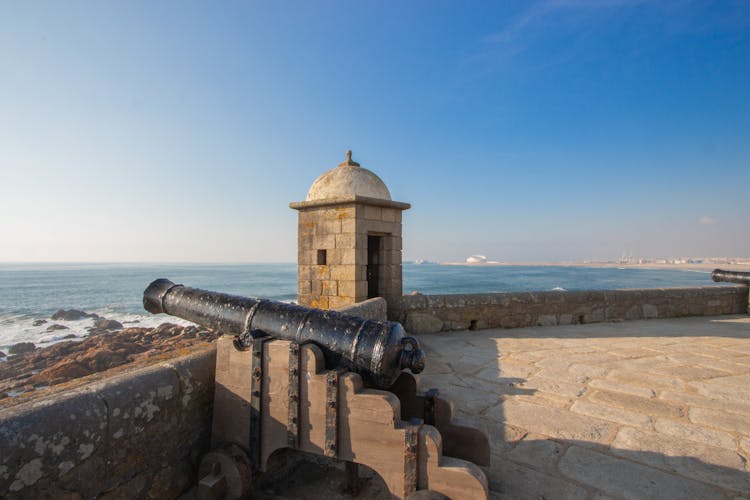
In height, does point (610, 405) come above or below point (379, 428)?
below

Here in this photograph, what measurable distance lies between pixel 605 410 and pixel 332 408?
103 inches

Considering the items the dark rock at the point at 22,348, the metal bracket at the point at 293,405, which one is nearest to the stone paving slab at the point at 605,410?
the metal bracket at the point at 293,405

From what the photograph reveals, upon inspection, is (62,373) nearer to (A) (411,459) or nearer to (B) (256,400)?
(B) (256,400)

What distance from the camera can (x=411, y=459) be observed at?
182 centimetres

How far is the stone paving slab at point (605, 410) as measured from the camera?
2.22m

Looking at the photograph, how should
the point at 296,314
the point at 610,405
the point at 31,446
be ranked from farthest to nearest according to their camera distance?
the point at 610,405, the point at 296,314, the point at 31,446

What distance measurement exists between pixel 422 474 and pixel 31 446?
164 centimetres

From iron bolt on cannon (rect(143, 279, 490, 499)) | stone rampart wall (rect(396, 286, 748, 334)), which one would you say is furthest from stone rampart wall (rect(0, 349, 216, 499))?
stone rampart wall (rect(396, 286, 748, 334))

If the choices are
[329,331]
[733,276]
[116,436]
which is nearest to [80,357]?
[116,436]

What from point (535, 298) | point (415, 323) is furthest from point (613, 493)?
point (535, 298)

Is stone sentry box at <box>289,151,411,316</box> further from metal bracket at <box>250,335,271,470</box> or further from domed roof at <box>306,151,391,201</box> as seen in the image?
metal bracket at <box>250,335,271,470</box>

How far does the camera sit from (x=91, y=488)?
1.66 metres

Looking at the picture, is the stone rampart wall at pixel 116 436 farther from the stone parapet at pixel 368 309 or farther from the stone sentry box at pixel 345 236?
the stone sentry box at pixel 345 236

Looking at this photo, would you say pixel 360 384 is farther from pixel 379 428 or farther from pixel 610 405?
pixel 610 405
